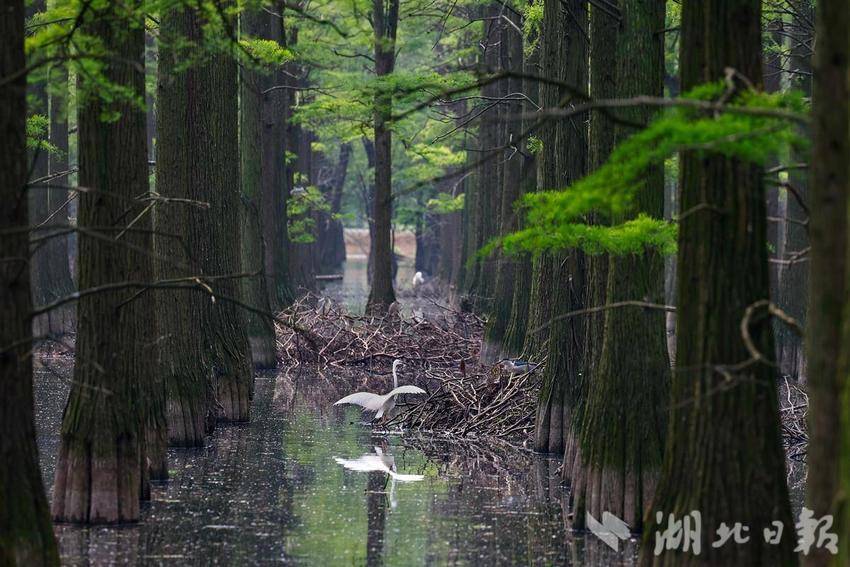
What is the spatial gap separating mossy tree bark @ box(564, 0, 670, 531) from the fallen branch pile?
614 centimetres

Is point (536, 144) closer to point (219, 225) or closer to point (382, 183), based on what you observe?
point (219, 225)

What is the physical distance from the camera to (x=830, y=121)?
6523 millimetres

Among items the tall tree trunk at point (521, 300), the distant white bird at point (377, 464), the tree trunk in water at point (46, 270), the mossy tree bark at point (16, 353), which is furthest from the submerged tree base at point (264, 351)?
the mossy tree bark at point (16, 353)

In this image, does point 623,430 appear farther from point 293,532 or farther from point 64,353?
point 64,353

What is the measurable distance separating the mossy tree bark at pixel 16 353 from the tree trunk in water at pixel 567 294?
7695 mm

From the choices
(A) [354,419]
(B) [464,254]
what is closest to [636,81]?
(A) [354,419]

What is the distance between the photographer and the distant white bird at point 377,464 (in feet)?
49.0

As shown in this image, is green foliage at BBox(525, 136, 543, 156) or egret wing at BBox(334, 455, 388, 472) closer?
→ egret wing at BBox(334, 455, 388, 472)

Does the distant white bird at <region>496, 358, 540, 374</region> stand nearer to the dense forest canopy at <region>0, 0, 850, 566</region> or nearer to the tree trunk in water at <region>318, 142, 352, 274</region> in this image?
the dense forest canopy at <region>0, 0, 850, 566</region>

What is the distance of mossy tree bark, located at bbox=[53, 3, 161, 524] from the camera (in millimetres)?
11703

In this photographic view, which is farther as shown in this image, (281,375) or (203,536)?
(281,375)

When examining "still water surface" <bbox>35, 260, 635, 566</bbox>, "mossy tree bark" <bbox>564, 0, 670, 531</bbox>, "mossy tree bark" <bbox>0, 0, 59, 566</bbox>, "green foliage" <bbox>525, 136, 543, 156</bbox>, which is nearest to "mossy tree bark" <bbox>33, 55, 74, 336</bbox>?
"still water surface" <bbox>35, 260, 635, 566</bbox>

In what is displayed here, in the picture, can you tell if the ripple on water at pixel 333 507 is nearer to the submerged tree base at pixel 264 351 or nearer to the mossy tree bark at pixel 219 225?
the mossy tree bark at pixel 219 225

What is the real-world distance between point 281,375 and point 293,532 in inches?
544
